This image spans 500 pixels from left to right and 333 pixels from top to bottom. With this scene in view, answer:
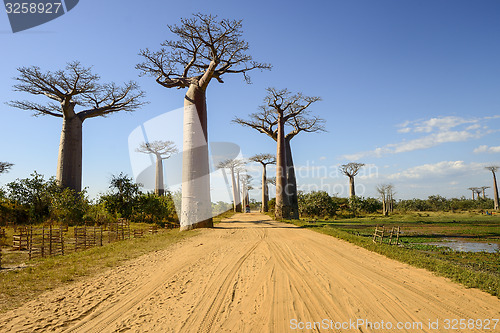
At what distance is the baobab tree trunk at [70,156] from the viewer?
1964cm

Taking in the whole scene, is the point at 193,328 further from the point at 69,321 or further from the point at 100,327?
the point at 69,321

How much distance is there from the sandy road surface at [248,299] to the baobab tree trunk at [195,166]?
7906 millimetres

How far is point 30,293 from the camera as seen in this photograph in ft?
14.9

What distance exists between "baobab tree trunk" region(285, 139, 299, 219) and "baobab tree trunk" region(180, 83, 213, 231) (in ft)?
29.4

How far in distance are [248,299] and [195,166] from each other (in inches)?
441

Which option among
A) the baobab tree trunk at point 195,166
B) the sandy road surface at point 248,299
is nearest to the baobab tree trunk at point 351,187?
the baobab tree trunk at point 195,166

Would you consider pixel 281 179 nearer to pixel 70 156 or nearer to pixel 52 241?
pixel 52 241

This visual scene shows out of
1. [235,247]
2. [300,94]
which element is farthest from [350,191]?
[235,247]

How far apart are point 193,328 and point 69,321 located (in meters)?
1.56

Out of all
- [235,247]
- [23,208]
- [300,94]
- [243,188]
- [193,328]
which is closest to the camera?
[193,328]

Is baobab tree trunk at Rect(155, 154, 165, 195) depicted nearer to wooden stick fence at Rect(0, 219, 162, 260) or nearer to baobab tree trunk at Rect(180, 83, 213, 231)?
wooden stick fence at Rect(0, 219, 162, 260)

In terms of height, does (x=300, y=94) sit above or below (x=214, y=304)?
above

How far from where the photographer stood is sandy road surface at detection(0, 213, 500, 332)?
334 centimetres

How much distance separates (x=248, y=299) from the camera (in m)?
4.05
